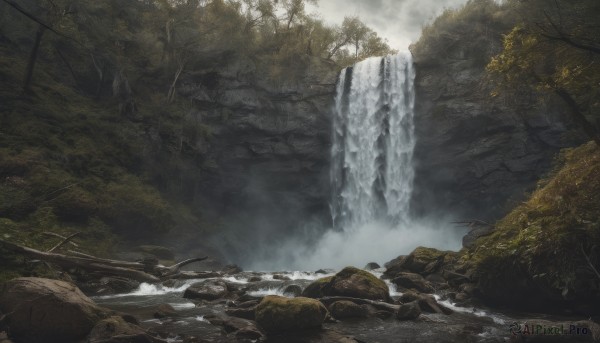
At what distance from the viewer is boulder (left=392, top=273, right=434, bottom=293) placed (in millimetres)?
16266

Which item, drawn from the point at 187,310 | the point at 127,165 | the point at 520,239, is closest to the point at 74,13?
the point at 127,165

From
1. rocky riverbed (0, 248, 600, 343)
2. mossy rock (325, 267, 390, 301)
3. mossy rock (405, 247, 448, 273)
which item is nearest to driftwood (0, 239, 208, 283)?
rocky riverbed (0, 248, 600, 343)

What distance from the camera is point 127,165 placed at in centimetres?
2981

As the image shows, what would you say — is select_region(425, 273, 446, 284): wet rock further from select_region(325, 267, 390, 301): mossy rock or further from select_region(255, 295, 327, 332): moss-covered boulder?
select_region(255, 295, 327, 332): moss-covered boulder

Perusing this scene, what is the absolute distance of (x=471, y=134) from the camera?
32.7 m

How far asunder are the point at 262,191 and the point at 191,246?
10296mm

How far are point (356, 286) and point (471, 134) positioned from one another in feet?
79.0

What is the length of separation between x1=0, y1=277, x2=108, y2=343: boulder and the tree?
42.3 ft

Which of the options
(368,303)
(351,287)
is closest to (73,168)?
(351,287)

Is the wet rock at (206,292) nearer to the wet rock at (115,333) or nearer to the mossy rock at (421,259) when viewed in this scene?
the wet rock at (115,333)

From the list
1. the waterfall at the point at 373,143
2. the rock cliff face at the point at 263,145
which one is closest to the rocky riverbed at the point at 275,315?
the waterfall at the point at 373,143

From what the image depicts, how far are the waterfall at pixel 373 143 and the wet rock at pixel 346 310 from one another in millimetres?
23485

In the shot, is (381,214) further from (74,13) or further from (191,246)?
(74,13)

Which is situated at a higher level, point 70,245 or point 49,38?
point 49,38
